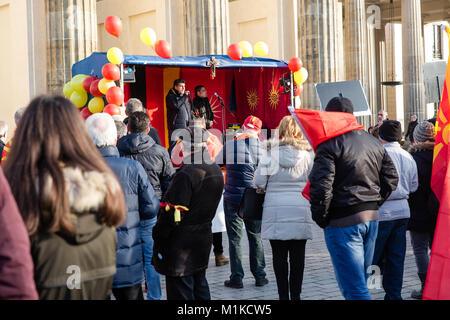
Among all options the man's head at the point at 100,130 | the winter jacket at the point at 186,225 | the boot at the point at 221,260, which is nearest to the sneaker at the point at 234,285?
the boot at the point at 221,260

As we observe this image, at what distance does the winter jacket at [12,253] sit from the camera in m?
2.38

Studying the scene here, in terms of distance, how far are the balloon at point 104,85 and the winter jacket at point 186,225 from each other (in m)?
6.54

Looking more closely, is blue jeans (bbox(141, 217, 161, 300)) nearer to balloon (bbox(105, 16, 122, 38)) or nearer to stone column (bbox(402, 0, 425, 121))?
balloon (bbox(105, 16, 122, 38))

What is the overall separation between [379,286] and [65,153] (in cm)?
432

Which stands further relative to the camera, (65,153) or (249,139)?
(249,139)

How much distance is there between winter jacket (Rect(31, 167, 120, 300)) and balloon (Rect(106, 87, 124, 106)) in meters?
8.10

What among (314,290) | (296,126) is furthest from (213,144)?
(314,290)

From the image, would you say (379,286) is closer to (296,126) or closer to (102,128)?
(296,126)

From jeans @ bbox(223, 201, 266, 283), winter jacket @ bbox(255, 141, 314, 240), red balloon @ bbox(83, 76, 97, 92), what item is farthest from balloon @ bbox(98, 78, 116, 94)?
winter jacket @ bbox(255, 141, 314, 240)

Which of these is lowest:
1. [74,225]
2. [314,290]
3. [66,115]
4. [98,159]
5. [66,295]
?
[314,290]

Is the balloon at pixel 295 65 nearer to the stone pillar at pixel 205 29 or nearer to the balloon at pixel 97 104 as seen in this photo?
the stone pillar at pixel 205 29

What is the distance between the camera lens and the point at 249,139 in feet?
23.6

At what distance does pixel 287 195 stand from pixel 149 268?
1.41 m
